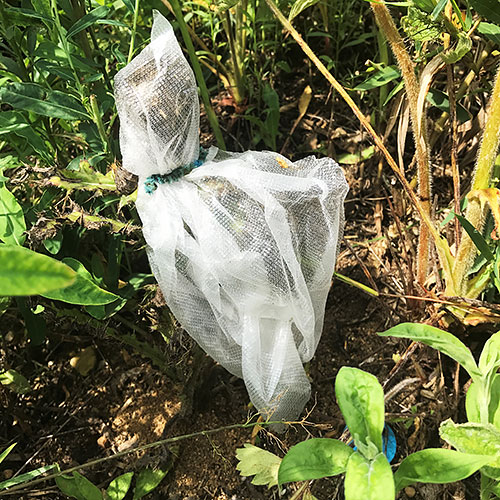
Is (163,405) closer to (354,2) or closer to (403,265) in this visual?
(403,265)

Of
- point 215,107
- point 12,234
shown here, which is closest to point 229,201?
point 12,234

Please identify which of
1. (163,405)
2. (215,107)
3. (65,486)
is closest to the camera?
(65,486)

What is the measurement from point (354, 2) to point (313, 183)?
80 cm

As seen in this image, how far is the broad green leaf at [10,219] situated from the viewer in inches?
36.9

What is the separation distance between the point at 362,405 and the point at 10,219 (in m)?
0.63

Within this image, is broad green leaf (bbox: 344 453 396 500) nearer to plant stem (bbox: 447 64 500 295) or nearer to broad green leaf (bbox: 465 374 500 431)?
broad green leaf (bbox: 465 374 500 431)

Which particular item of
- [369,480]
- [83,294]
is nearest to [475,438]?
[369,480]

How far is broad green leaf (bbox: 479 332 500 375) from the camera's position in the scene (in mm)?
829

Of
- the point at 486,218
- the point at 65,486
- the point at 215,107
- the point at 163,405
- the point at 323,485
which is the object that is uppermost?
the point at 215,107

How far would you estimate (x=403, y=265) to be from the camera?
4.41 feet

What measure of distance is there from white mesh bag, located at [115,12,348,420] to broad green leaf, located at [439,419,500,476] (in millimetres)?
319

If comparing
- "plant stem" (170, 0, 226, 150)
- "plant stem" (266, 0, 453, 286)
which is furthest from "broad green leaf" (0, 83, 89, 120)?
"plant stem" (266, 0, 453, 286)

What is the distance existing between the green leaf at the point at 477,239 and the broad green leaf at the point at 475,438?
300 mm

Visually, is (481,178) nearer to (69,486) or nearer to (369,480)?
(369,480)
